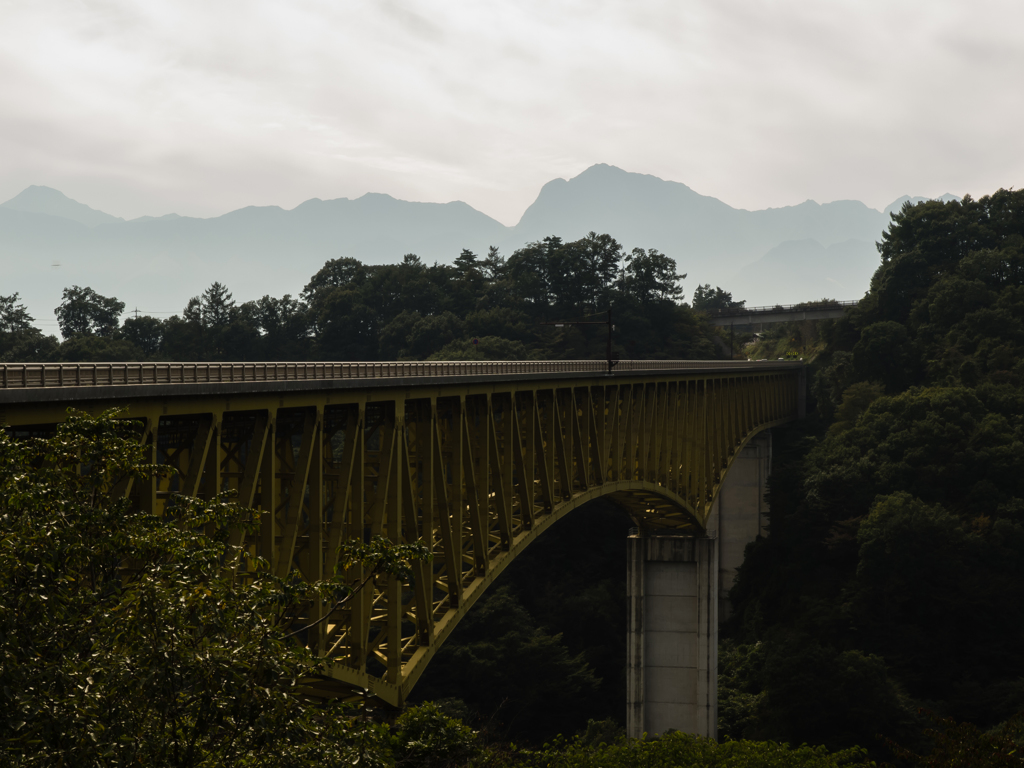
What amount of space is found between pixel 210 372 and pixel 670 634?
42.0m

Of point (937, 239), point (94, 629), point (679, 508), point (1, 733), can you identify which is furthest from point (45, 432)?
point (937, 239)

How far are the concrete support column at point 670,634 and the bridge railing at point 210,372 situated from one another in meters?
25.6

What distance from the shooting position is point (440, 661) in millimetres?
67688

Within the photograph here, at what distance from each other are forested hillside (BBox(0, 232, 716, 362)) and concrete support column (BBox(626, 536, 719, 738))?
161ft

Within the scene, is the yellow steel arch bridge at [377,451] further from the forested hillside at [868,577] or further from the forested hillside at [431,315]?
the forested hillside at [431,315]

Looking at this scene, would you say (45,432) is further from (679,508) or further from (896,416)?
(896,416)

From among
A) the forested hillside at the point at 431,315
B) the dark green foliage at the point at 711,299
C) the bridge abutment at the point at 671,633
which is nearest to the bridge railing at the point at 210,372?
the bridge abutment at the point at 671,633

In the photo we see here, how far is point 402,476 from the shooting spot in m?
24.0

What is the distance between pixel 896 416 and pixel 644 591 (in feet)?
95.7

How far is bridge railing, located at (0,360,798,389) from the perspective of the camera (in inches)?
559

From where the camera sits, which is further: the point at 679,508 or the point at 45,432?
the point at 679,508

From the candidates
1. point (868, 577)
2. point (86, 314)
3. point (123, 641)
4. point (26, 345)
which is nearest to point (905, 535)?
point (868, 577)

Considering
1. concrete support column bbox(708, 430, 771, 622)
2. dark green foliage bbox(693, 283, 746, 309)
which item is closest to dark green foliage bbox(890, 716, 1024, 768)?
concrete support column bbox(708, 430, 771, 622)

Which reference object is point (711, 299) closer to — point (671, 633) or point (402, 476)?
point (671, 633)
